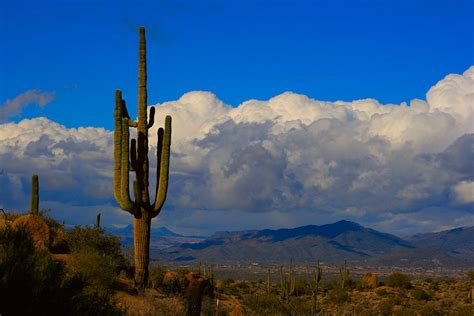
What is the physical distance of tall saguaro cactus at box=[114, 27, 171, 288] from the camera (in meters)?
23.9

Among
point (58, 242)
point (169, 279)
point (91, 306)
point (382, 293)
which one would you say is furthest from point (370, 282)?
point (91, 306)

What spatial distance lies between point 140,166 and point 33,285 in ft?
51.3

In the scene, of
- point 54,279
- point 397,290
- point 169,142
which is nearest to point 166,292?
point 169,142

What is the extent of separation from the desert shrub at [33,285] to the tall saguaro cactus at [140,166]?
12.7 metres

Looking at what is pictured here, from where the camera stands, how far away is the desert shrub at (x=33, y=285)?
30.6ft

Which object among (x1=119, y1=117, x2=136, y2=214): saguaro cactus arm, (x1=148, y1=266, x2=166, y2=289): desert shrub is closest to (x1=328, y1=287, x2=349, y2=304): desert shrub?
(x1=148, y1=266, x2=166, y2=289): desert shrub

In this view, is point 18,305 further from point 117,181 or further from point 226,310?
point 226,310

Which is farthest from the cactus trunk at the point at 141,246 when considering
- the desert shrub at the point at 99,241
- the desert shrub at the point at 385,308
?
the desert shrub at the point at 385,308

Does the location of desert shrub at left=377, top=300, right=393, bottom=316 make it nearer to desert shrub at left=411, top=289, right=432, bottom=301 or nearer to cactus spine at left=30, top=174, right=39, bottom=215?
desert shrub at left=411, top=289, right=432, bottom=301

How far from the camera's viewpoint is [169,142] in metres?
25.2

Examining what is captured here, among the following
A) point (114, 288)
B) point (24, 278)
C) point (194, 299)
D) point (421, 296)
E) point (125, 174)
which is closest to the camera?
point (24, 278)

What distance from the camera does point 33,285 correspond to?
9.64m

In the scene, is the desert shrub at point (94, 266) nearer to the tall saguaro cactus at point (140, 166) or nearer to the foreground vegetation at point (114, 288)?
the foreground vegetation at point (114, 288)

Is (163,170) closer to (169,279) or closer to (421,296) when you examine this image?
(169,279)
